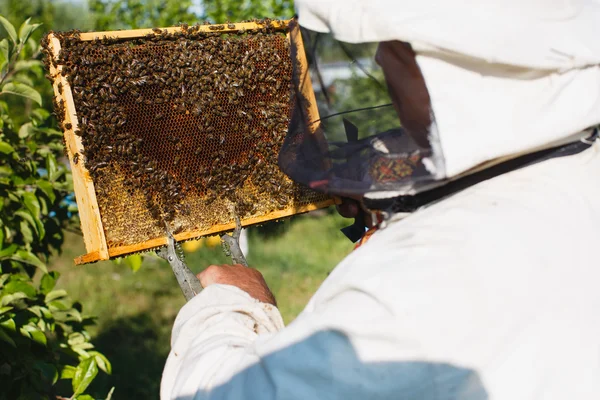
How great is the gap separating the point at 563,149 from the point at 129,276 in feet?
23.3

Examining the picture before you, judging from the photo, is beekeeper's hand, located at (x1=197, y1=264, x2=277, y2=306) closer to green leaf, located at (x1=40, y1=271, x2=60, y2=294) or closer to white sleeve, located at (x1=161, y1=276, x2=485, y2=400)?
white sleeve, located at (x1=161, y1=276, x2=485, y2=400)

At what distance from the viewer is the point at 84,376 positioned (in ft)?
9.34

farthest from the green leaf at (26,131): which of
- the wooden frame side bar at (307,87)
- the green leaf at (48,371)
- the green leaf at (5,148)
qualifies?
the wooden frame side bar at (307,87)

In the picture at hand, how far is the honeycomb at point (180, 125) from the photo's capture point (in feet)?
8.00

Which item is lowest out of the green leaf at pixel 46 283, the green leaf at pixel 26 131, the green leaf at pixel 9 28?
the green leaf at pixel 46 283

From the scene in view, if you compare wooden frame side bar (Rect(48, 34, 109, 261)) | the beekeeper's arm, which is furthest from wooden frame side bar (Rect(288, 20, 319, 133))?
wooden frame side bar (Rect(48, 34, 109, 261))

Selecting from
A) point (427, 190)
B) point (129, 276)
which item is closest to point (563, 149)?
point (427, 190)

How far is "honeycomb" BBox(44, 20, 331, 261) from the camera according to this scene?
2.44 metres

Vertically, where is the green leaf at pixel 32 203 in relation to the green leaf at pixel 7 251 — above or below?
above

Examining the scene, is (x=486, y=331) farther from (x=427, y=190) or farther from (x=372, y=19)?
(x=372, y=19)

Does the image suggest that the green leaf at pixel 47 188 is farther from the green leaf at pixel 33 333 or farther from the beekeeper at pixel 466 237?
the beekeeper at pixel 466 237

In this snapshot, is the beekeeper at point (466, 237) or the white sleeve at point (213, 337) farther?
the white sleeve at point (213, 337)

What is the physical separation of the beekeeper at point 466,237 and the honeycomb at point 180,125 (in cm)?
104

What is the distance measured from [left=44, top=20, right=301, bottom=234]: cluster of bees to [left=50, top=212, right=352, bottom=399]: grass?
9.27 feet
